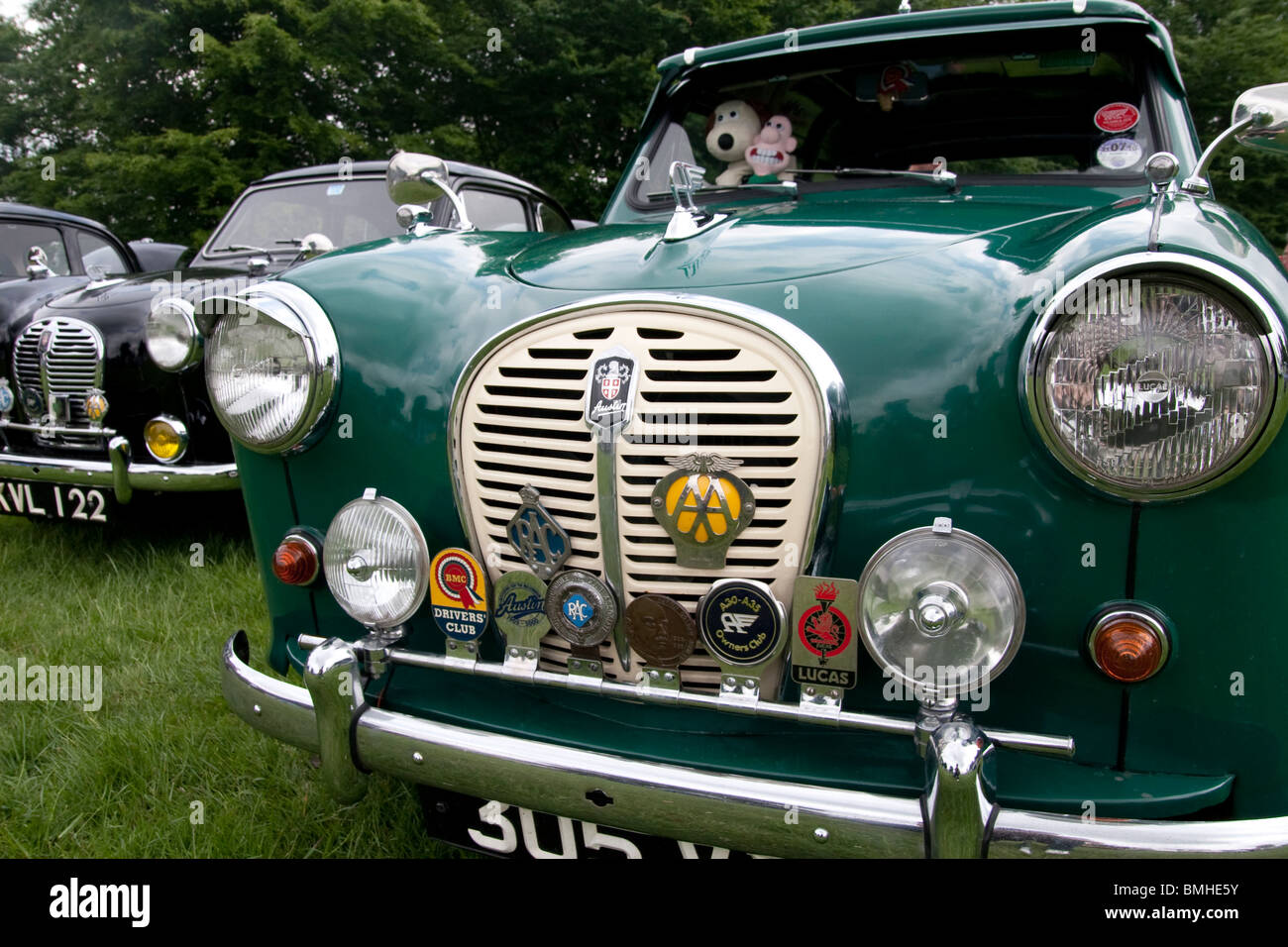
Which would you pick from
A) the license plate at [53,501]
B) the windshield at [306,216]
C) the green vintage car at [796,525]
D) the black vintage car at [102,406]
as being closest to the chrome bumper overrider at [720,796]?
the green vintage car at [796,525]

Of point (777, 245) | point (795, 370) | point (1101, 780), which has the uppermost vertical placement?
point (777, 245)

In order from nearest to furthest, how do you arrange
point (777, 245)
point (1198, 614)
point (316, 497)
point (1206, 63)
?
point (1198, 614) → point (777, 245) → point (316, 497) → point (1206, 63)

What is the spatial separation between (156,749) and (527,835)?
1.35 meters

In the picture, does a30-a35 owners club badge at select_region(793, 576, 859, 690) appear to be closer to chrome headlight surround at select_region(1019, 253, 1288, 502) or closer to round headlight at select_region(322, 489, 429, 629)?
chrome headlight surround at select_region(1019, 253, 1288, 502)

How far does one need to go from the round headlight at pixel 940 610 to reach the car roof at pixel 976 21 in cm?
173

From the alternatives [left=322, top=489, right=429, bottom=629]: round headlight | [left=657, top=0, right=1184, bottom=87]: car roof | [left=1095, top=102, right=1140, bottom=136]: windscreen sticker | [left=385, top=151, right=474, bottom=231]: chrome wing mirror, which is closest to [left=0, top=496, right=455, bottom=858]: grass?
[left=322, top=489, right=429, bottom=629]: round headlight

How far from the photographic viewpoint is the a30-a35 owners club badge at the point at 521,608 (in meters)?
1.57

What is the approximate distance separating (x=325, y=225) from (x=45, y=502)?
206 cm

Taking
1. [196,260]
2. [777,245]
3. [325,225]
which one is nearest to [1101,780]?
[777,245]

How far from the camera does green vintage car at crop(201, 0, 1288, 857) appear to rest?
1.26 metres

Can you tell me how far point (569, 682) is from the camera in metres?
1.52

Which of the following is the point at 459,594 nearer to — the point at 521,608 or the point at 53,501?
the point at 521,608

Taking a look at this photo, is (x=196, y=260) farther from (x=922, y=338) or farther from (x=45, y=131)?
(x=45, y=131)

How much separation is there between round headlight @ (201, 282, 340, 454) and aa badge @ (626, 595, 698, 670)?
78 centimetres
